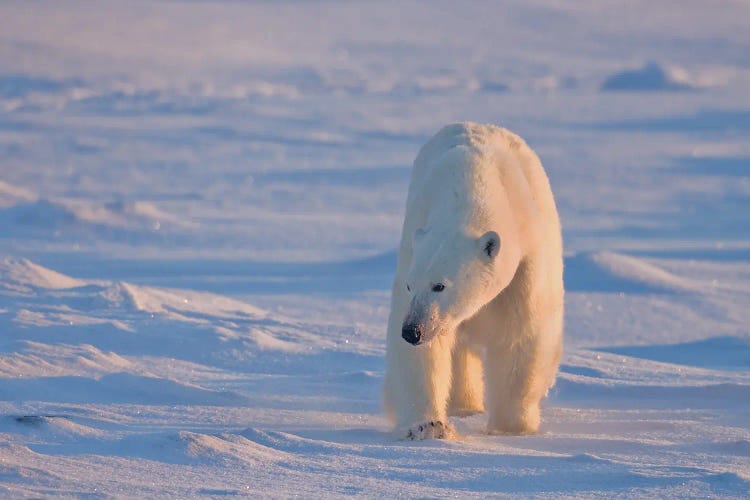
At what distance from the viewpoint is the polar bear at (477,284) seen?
4059 millimetres

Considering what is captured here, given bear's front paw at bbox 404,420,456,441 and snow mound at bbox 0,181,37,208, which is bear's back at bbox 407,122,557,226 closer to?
bear's front paw at bbox 404,420,456,441

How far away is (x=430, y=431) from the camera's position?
441cm

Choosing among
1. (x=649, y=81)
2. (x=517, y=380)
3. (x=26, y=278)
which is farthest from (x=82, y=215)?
(x=649, y=81)

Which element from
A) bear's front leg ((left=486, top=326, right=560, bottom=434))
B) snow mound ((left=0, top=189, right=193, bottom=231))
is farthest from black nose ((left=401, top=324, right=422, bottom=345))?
snow mound ((left=0, top=189, right=193, bottom=231))

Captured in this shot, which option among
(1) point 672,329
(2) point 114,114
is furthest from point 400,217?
(2) point 114,114

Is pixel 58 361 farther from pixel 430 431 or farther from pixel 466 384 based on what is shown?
pixel 430 431

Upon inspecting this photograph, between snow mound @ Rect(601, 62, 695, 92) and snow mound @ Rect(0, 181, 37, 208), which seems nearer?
snow mound @ Rect(0, 181, 37, 208)

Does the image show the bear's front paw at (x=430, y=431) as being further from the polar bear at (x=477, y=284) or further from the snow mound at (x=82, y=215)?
the snow mound at (x=82, y=215)

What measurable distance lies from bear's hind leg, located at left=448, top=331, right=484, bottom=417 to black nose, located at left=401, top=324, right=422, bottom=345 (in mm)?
1142

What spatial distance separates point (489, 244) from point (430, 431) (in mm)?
740

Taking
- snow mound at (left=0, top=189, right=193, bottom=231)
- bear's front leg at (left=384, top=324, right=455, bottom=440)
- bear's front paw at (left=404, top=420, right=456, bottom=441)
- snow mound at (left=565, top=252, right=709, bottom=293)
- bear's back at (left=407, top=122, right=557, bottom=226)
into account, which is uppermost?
snow mound at (left=0, top=189, right=193, bottom=231)

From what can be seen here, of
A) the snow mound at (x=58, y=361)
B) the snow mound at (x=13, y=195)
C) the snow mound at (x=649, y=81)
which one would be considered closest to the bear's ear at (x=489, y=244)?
the snow mound at (x=58, y=361)

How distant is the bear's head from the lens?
3990 mm

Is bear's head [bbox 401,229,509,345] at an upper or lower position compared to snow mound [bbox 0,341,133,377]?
upper
